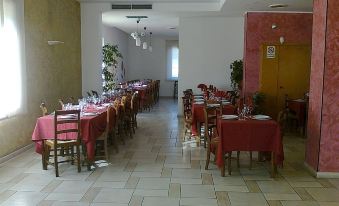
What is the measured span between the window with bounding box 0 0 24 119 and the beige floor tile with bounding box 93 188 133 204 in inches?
82.9

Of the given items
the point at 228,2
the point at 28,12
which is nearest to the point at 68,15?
the point at 28,12

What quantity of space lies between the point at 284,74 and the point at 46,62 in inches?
198

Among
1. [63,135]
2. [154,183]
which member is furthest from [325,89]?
[63,135]

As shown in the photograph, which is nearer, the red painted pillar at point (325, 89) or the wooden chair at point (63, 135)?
the red painted pillar at point (325, 89)

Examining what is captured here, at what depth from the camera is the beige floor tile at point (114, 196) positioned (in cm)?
364

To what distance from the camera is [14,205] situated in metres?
3.50

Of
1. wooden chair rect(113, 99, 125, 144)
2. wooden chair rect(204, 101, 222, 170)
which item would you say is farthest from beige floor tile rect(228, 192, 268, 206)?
wooden chair rect(113, 99, 125, 144)

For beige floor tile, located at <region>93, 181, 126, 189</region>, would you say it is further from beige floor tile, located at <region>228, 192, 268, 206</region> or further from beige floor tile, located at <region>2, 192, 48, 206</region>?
beige floor tile, located at <region>228, 192, 268, 206</region>

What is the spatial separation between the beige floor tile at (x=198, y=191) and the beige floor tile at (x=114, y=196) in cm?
58

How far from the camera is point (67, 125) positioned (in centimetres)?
466

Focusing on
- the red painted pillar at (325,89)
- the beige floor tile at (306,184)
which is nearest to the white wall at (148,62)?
the red painted pillar at (325,89)

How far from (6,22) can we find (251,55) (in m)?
5.11

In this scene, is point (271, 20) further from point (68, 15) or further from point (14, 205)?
point (14, 205)

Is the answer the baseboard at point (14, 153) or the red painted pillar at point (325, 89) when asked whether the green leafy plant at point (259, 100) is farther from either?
the baseboard at point (14, 153)
